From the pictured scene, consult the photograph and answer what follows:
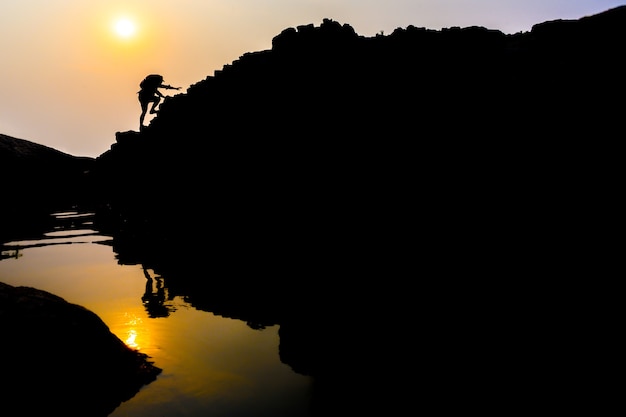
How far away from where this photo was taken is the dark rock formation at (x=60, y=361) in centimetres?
253

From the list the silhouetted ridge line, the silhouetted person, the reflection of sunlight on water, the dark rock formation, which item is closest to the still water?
the reflection of sunlight on water

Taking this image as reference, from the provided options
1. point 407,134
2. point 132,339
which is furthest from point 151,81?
point 132,339

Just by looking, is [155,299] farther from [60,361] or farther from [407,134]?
[407,134]

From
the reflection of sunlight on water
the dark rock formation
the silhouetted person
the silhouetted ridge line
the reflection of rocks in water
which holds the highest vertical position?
the silhouetted person

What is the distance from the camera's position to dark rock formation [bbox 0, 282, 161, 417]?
8.31 feet

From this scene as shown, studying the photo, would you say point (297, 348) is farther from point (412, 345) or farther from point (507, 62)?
point (507, 62)

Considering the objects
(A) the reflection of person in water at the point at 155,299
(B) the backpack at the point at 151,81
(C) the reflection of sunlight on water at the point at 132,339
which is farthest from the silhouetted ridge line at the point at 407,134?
(B) the backpack at the point at 151,81

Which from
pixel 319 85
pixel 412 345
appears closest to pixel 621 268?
pixel 412 345

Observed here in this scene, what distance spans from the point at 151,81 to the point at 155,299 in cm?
1562

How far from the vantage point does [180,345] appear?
3.62m

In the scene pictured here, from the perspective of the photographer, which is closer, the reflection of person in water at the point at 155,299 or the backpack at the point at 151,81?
the reflection of person in water at the point at 155,299

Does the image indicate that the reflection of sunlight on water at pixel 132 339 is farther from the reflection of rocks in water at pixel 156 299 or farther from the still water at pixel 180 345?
the reflection of rocks in water at pixel 156 299

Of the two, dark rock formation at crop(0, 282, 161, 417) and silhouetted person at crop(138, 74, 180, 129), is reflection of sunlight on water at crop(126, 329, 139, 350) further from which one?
silhouetted person at crop(138, 74, 180, 129)

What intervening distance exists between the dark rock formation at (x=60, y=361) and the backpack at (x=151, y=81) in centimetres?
1663
